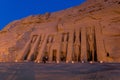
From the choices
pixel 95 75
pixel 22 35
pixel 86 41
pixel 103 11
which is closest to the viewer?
pixel 95 75

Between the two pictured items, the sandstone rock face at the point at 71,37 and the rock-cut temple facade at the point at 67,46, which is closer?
the sandstone rock face at the point at 71,37

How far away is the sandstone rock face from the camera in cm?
1245

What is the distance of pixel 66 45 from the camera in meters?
13.9

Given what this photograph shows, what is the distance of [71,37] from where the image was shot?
1419cm

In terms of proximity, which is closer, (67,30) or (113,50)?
(113,50)

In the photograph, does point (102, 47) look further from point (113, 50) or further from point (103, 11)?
point (103, 11)

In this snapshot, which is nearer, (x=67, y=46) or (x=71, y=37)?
(x=67, y=46)

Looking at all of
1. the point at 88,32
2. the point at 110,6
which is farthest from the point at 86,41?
the point at 110,6

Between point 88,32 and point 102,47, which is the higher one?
point 88,32

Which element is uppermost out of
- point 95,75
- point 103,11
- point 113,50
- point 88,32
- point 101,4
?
point 101,4

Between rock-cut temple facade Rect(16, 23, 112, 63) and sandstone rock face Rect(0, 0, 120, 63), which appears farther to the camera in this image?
rock-cut temple facade Rect(16, 23, 112, 63)

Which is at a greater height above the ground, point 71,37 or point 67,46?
point 71,37

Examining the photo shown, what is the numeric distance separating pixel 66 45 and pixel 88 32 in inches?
73.3

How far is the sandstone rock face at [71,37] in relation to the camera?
A: 12.5 m
